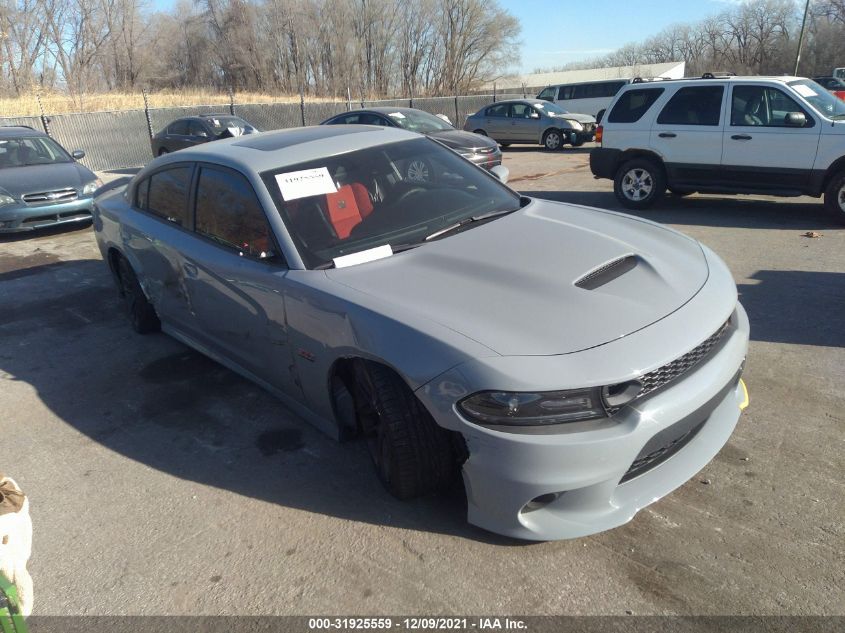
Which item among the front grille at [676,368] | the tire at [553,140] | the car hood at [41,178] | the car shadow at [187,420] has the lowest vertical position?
the car shadow at [187,420]

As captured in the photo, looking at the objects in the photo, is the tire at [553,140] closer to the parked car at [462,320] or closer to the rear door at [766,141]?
the rear door at [766,141]

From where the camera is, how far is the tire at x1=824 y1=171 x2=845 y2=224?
7.72m

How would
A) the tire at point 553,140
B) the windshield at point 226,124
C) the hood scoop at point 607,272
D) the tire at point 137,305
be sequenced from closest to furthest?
the hood scoop at point 607,272, the tire at point 137,305, the windshield at point 226,124, the tire at point 553,140

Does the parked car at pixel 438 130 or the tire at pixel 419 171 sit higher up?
the tire at pixel 419 171

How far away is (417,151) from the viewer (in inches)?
167

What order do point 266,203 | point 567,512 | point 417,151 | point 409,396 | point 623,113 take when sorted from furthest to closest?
1. point 623,113
2. point 417,151
3. point 266,203
4. point 409,396
5. point 567,512

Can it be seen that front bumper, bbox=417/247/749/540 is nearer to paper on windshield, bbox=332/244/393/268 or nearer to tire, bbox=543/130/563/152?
paper on windshield, bbox=332/244/393/268

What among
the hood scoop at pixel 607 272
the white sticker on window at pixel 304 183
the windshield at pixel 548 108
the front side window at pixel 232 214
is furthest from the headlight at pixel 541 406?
the windshield at pixel 548 108

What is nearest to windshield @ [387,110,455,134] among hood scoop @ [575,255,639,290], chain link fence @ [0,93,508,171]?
chain link fence @ [0,93,508,171]

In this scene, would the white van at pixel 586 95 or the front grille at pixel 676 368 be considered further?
the white van at pixel 586 95

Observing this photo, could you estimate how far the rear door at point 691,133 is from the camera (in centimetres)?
859

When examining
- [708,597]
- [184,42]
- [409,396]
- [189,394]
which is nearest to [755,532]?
[708,597]

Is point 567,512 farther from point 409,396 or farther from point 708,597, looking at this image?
point 409,396

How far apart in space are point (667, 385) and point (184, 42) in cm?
6716
